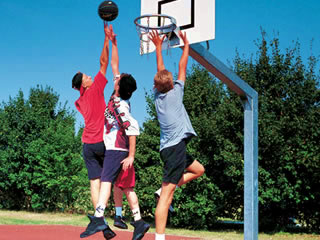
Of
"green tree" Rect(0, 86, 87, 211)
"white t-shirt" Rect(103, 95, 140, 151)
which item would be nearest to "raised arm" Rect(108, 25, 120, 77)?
"white t-shirt" Rect(103, 95, 140, 151)

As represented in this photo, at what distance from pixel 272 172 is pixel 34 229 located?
29.9 feet

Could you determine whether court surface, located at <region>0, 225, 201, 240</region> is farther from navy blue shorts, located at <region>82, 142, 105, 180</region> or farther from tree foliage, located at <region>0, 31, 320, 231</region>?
navy blue shorts, located at <region>82, 142, 105, 180</region>

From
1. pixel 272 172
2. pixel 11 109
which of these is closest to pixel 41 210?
pixel 11 109

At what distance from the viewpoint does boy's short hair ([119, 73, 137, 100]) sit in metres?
4.48

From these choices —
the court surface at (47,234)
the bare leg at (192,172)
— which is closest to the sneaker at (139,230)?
the bare leg at (192,172)

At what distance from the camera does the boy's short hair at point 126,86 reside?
14.7 ft

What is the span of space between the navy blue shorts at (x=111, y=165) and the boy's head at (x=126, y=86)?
0.66 metres

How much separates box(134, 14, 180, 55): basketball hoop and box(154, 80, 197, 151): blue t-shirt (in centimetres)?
87

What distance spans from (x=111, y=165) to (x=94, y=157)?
14.0 inches

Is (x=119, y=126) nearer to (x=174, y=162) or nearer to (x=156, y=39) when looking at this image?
(x=174, y=162)

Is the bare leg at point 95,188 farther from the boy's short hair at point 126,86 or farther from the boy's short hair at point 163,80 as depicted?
the boy's short hair at point 163,80

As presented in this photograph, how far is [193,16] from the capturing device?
213 inches

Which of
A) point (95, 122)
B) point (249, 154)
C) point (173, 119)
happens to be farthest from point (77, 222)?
point (173, 119)

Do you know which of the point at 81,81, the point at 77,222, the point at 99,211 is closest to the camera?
the point at 99,211
